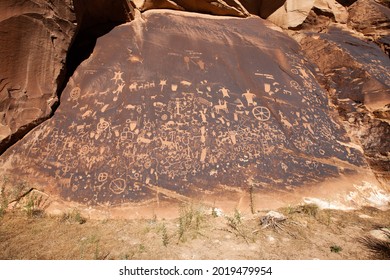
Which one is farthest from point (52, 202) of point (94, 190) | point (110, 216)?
point (110, 216)

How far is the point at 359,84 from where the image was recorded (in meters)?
4.88

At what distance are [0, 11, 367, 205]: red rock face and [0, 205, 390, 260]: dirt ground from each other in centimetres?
37

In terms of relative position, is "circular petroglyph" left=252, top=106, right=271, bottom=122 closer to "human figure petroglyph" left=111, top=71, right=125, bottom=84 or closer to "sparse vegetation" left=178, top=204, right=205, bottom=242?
"sparse vegetation" left=178, top=204, right=205, bottom=242

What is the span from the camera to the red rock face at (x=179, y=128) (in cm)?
351

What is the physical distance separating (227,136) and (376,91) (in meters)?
2.65

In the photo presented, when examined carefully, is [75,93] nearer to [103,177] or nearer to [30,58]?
[30,58]

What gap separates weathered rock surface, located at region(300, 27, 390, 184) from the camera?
167 inches

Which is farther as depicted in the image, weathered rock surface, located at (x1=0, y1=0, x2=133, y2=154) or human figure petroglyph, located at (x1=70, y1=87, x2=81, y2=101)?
human figure petroglyph, located at (x1=70, y1=87, x2=81, y2=101)

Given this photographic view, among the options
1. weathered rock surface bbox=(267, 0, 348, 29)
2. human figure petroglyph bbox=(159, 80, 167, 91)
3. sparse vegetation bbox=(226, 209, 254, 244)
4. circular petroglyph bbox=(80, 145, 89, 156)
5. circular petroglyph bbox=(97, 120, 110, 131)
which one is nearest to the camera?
sparse vegetation bbox=(226, 209, 254, 244)

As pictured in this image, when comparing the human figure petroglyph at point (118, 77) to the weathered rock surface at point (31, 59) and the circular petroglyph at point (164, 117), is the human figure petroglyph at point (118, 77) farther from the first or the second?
the circular petroglyph at point (164, 117)

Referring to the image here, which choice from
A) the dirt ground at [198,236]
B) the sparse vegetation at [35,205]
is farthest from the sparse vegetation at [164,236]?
the sparse vegetation at [35,205]

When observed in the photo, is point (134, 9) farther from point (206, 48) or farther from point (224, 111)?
point (224, 111)

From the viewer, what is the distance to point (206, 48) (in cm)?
516

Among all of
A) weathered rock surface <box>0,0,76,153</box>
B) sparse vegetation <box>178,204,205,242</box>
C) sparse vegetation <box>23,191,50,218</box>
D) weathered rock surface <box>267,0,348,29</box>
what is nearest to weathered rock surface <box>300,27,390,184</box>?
weathered rock surface <box>267,0,348,29</box>
